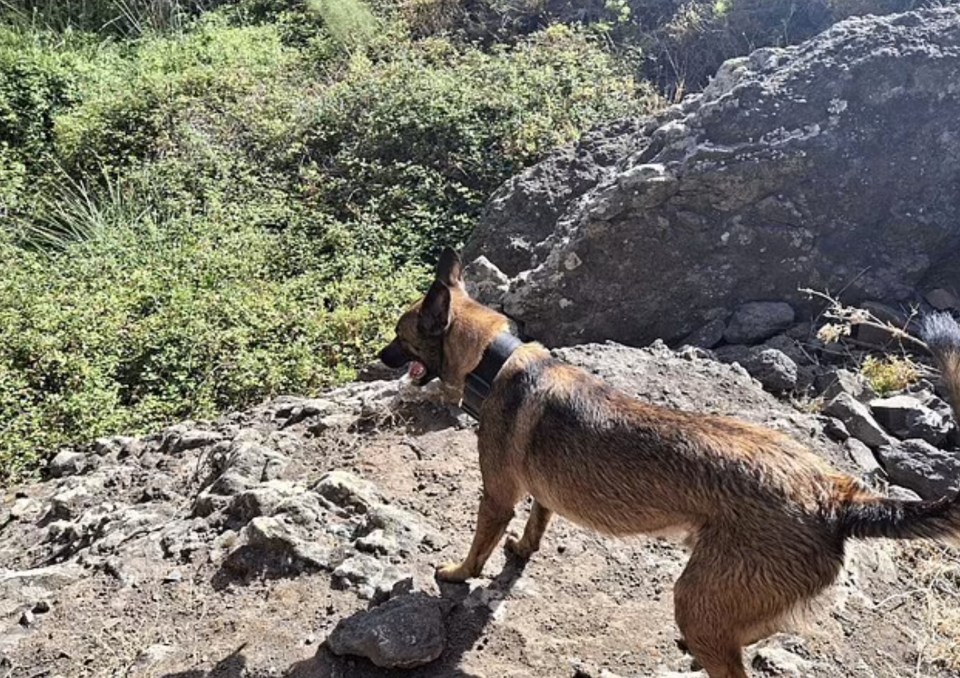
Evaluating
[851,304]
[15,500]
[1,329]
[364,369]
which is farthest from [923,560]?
[1,329]

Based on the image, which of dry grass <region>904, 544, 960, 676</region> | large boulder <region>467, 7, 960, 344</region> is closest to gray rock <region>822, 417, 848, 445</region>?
dry grass <region>904, 544, 960, 676</region>

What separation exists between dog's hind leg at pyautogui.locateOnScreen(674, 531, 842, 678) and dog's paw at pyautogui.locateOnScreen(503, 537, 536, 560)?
3.41 feet

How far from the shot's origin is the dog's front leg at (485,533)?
11.7 feet

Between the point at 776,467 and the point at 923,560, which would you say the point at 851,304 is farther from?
the point at 776,467

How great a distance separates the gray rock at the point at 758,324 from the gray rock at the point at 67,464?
407 centimetres

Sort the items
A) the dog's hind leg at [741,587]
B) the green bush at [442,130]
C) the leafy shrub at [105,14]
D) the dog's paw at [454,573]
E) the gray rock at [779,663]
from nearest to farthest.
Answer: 1. the dog's hind leg at [741,587]
2. the gray rock at [779,663]
3. the dog's paw at [454,573]
4. the green bush at [442,130]
5. the leafy shrub at [105,14]

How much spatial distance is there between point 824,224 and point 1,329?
5823 millimetres

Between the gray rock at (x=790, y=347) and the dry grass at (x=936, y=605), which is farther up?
the gray rock at (x=790, y=347)

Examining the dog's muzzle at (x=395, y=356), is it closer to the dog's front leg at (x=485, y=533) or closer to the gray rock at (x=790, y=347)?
the dog's front leg at (x=485, y=533)

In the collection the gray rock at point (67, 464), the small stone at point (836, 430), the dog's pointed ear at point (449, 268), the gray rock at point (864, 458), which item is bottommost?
the gray rock at point (67, 464)

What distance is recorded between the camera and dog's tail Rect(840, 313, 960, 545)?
2619 mm

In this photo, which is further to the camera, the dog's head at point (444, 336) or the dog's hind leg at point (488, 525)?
the dog's head at point (444, 336)

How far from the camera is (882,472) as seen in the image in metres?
4.51

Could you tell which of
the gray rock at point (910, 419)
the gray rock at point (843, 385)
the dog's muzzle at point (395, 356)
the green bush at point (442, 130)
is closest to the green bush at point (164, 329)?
the green bush at point (442, 130)
